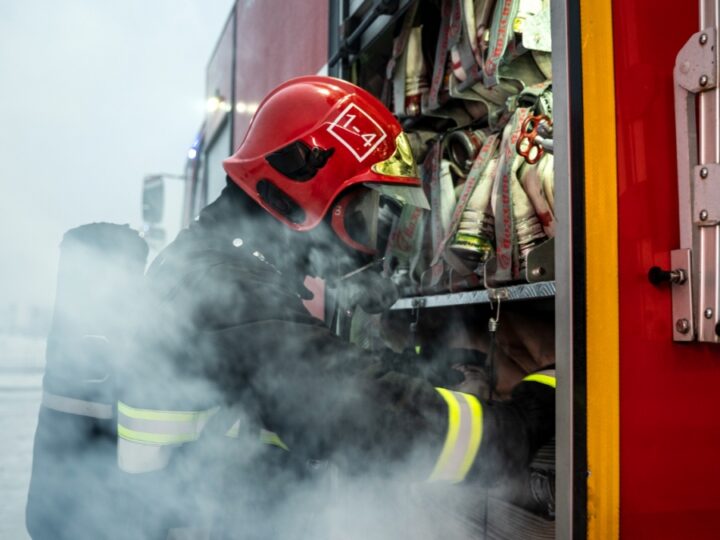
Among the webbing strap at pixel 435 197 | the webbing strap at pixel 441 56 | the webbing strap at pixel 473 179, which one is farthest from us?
the webbing strap at pixel 441 56

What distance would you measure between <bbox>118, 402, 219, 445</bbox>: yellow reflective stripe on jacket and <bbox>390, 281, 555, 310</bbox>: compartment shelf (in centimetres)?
82

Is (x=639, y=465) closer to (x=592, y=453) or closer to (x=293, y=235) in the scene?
(x=592, y=453)

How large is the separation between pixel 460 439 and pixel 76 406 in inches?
38.0

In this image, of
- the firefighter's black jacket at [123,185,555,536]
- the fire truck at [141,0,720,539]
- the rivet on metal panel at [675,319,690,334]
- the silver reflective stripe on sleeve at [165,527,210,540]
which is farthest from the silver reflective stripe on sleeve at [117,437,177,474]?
the rivet on metal panel at [675,319,690,334]

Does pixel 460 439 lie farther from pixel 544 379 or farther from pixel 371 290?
pixel 371 290

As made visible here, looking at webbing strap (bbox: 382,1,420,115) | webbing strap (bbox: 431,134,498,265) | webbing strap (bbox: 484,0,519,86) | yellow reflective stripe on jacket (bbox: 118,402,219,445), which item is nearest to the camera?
yellow reflective stripe on jacket (bbox: 118,402,219,445)

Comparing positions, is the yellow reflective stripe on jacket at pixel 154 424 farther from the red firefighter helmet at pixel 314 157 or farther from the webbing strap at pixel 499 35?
the webbing strap at pixel 499 35

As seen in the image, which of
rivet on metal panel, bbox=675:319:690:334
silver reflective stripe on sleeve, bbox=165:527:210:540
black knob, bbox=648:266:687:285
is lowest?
silver reflective stripe on sleeve, bbox=165:527:210:540

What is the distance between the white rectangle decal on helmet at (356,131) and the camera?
5.57 ft

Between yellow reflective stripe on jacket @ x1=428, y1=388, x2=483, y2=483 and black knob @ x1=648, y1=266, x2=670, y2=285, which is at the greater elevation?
black knob @ x1=648, y1=266, x2=670, y2=285

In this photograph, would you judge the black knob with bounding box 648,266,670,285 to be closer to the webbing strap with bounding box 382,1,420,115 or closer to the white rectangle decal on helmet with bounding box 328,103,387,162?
the white rectangle decal on helmet with bounding box 328,103,387,162

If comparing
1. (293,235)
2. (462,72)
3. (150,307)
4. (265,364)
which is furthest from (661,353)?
(462,72)

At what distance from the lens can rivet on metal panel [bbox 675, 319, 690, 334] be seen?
3.23 ft

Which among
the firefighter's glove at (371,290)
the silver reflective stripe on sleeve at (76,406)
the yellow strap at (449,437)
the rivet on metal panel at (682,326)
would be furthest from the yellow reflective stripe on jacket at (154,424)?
the rivet on metal panel at (682,326)
